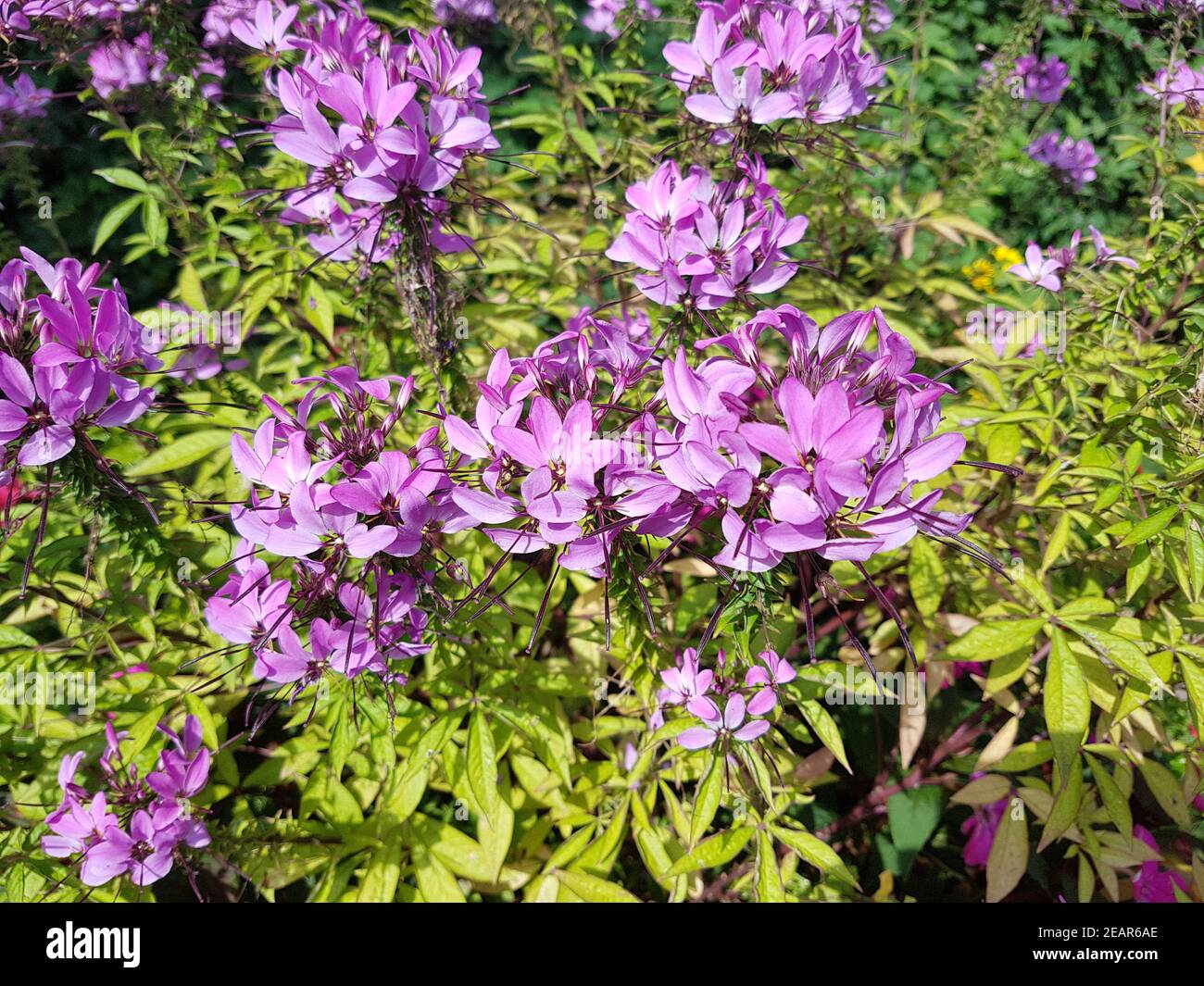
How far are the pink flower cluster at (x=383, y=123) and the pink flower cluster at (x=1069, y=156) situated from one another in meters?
3.78

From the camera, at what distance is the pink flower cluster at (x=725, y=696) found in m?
1.46

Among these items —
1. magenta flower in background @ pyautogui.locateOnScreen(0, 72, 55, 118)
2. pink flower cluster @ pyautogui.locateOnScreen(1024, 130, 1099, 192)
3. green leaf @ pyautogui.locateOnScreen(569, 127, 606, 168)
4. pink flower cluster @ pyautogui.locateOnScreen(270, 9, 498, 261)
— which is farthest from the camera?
pink flower cluster @ pyautogui.locateOnScreen(1024, 130, 1099, 192)

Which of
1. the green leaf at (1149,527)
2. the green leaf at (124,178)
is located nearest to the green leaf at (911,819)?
the green leaf at (1149,527)

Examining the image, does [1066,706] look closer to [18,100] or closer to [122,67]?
[122,67]

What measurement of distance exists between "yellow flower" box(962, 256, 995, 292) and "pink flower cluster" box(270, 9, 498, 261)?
3.10 meters

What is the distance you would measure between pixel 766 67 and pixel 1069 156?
355 cm

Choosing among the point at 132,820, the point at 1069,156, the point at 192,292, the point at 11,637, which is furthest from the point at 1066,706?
the point at 1069,156

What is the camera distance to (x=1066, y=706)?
1552 mm

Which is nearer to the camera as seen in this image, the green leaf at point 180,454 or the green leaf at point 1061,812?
the green leaf at point 1061,812

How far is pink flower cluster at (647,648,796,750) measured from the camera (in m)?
1.46

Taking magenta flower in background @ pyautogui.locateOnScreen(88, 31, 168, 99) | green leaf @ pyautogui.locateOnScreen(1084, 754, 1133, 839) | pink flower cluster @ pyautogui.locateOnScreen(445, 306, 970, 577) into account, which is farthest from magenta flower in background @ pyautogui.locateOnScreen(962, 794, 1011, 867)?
magenta flower in background @ pyautogui.locateOnScreen(88, 31, 168, 99)

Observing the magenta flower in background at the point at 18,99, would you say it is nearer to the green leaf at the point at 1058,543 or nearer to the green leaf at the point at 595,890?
the green leaf at the point at 595,890

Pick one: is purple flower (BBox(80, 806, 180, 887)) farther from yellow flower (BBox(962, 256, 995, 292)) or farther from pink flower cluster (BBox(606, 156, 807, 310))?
yellow flower (BBox(962, 256, 995, 292))
